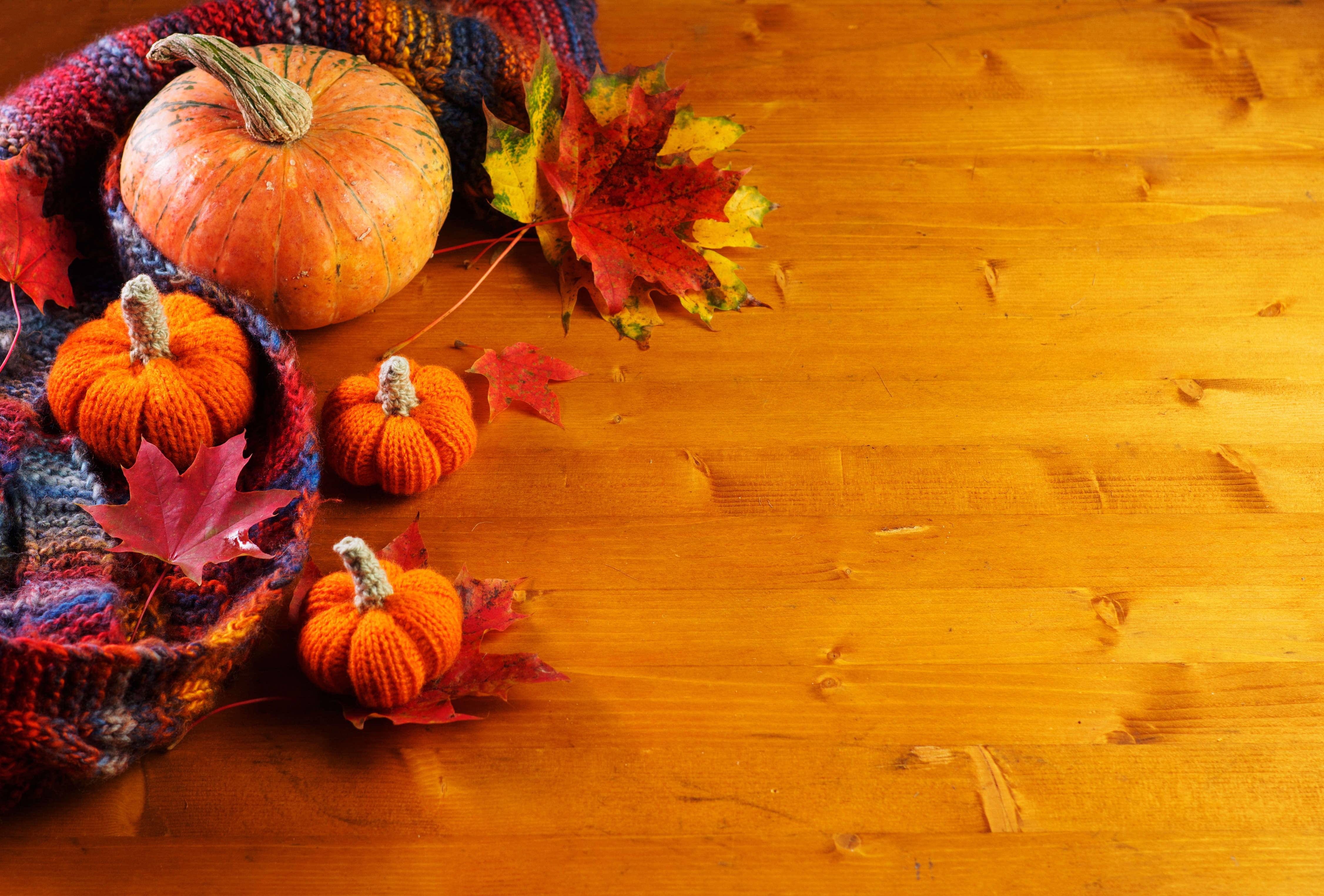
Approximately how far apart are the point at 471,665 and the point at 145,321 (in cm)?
34

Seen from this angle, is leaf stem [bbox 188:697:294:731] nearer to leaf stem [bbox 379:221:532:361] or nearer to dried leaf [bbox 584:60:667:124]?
leaf stem [bbox 379:221:532:361]

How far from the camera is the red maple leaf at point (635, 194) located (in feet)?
3.29

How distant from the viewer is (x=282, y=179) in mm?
891

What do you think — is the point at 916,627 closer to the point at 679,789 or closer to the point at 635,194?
the point at 679,789

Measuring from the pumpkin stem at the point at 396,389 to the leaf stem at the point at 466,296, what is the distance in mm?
140

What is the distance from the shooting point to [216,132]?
911 millimetres

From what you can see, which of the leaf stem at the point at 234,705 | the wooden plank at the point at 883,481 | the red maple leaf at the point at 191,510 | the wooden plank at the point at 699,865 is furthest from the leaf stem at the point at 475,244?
the wooden plank at the point at 699,865

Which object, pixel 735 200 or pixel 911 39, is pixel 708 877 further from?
pixel 911 39

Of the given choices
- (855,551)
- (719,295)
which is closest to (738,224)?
(719,295)

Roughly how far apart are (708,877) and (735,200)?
0.64 meters

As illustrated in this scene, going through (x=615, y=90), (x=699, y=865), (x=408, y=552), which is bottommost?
(x=699, y=865)

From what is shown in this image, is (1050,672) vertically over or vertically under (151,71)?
under

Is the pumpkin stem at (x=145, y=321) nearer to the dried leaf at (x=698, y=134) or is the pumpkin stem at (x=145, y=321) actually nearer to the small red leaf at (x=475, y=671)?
the small red leaf at (x=475, y=671)

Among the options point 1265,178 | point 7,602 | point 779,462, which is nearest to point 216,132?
point 7,602
